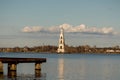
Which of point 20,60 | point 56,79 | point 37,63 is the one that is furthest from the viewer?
point 37,63

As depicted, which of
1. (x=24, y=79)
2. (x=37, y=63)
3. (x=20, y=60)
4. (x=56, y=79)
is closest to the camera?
(x=24, y=79)

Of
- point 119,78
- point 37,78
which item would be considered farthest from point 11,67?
point 119,78

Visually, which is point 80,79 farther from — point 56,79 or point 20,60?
point 20,60

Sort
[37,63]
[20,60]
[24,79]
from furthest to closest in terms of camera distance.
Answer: [37,63] → [20,60] → [24,79]

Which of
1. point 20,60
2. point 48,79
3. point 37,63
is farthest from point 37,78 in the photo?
point 37,63

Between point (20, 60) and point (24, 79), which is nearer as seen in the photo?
point (24, 79)

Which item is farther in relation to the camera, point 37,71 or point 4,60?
point 37,71

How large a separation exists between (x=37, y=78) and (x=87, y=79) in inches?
223

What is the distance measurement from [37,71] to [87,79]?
28.9ft

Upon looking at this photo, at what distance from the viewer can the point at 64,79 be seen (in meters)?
43.8

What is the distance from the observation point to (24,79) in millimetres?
41312

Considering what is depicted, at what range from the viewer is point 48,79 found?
43.3m

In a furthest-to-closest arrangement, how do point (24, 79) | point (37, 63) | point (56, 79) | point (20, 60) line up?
point (37, 63) < point (20, 60) < point (56, 79) < point (24, 79)

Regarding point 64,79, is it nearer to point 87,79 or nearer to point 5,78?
point 87,79
